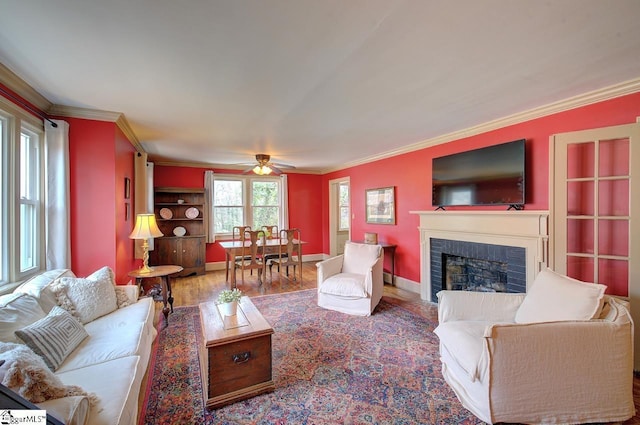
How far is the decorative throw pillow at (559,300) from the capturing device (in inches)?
68.5

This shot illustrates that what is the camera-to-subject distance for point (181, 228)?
19.1 feet

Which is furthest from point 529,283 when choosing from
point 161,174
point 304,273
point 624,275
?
point 161,174

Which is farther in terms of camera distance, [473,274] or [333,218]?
[333,218]

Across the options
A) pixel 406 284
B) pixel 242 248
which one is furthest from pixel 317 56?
pixel 406 284

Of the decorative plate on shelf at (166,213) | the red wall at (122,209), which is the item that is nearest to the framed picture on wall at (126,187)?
the red wall at (122,209)

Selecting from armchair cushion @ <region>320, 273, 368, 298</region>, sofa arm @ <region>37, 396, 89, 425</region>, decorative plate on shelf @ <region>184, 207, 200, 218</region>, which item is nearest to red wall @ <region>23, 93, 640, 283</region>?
armchair cushion @ <region>320, 273, 368, 298</region>

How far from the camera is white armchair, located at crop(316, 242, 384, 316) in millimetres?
3436

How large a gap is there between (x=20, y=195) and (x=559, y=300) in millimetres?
4253

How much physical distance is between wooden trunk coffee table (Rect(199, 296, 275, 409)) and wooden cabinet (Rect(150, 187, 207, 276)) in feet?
12.8

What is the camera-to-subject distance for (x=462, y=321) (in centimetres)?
220

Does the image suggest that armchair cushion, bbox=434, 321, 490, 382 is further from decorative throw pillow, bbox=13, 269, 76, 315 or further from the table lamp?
the table lamp

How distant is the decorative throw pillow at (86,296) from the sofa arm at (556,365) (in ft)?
9.39

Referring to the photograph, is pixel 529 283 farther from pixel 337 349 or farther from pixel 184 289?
pixel 184 289

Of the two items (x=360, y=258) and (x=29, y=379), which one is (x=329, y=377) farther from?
(x=360, y=258)
